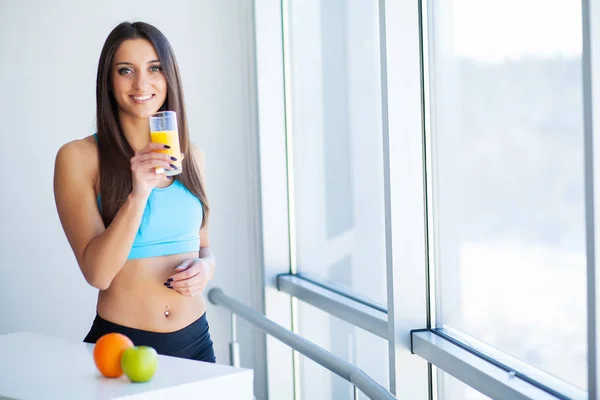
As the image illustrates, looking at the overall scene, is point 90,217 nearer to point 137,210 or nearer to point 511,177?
point 137,210

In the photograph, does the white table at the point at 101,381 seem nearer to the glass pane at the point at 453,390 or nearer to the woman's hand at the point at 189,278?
the woman's hand at the point at 189,278

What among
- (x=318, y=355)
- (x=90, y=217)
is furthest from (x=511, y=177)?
(x=90, y=217)

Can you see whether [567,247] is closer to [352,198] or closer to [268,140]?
[352,198]

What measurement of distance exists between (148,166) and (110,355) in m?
0.55

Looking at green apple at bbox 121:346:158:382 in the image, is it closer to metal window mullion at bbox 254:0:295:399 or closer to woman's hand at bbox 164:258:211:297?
woman's hand at bbox 164:258:211:297

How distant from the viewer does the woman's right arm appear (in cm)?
172

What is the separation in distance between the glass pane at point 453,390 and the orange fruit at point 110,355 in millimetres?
904

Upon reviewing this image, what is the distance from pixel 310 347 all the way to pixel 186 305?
0.35 meters

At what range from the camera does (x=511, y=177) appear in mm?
1589

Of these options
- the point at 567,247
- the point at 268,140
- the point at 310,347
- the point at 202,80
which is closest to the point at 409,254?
the point at 310,347

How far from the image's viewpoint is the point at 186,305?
6.18 ft

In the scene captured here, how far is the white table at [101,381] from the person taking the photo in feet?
3.81

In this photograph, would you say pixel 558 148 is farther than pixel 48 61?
No

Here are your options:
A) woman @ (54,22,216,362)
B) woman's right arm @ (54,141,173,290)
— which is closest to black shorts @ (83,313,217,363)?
woman @ (54,22,216,362)
